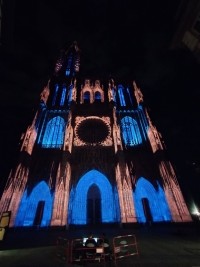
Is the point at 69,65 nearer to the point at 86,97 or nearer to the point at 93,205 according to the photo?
the point at 86,97

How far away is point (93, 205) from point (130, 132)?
36.2ft

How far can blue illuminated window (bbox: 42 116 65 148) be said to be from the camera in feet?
71.7

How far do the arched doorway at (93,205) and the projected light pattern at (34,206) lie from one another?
13.7ft

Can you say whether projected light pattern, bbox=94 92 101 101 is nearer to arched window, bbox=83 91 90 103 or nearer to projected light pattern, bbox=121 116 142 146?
arched window, bbox=83 91 90 103

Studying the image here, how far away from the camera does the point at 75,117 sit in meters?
24.3

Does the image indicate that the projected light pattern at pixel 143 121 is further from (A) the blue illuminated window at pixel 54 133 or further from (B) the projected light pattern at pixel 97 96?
(A) the blue illuminated window at pixel 54 133

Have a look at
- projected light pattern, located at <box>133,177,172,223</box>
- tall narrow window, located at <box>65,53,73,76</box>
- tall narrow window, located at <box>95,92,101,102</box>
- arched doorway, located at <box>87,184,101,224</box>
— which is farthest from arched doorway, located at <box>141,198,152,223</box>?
tall narrow window, located at <box>65,53,73,76</box>

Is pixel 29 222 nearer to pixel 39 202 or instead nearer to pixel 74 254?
pixel 39 202

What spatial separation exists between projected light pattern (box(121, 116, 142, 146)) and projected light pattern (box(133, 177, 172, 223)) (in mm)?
5384

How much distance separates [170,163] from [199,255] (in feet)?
42.1

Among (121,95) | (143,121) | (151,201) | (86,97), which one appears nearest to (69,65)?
(86,97)

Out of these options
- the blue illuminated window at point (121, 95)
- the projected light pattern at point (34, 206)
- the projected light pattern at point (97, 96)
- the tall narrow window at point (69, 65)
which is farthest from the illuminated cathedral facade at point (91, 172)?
the tall narrow window at point (69, 65)

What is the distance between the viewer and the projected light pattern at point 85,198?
1695 centimetres

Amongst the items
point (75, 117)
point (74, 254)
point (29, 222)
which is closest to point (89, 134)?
point (75, 117)
